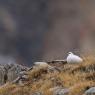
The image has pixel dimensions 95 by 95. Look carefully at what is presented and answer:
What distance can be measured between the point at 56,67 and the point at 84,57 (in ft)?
6.71

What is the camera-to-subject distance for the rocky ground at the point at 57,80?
19.5 meters

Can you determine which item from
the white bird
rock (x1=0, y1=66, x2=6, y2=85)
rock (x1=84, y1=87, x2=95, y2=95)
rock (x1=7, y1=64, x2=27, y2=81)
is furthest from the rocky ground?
rock (x1=0, y1=66, x2=6, y2=85)

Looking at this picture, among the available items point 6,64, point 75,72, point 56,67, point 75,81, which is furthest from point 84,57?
point 6,64

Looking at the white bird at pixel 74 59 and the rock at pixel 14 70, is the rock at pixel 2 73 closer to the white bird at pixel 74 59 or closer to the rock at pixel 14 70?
the rock at pixel 14 70

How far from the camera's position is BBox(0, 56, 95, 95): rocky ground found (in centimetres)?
1950

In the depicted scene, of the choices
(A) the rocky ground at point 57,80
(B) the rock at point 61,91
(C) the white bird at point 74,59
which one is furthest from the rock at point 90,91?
(C) the white bird at point 74,59

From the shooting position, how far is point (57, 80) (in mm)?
22516

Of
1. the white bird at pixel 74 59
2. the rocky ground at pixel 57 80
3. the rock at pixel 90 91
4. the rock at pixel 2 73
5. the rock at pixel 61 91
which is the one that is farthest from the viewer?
the rock at pixel 2 73

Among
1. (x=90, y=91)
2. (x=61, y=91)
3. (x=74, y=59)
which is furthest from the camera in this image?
(x=74, y=59)

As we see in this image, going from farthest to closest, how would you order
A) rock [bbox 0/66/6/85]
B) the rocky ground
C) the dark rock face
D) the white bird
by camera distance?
rock [bbox 0/66/6/85]
the dark rock face
the white bird
the rocky ground

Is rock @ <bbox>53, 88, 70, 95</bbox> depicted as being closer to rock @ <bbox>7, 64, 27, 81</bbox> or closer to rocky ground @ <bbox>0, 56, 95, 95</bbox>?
rocky ground @ <bbox>0, 56, 95, 95</bbox>

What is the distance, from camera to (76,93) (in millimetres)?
18719

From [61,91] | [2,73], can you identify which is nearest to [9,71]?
[2,73]

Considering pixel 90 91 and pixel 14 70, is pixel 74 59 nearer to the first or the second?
pixel 90 91
